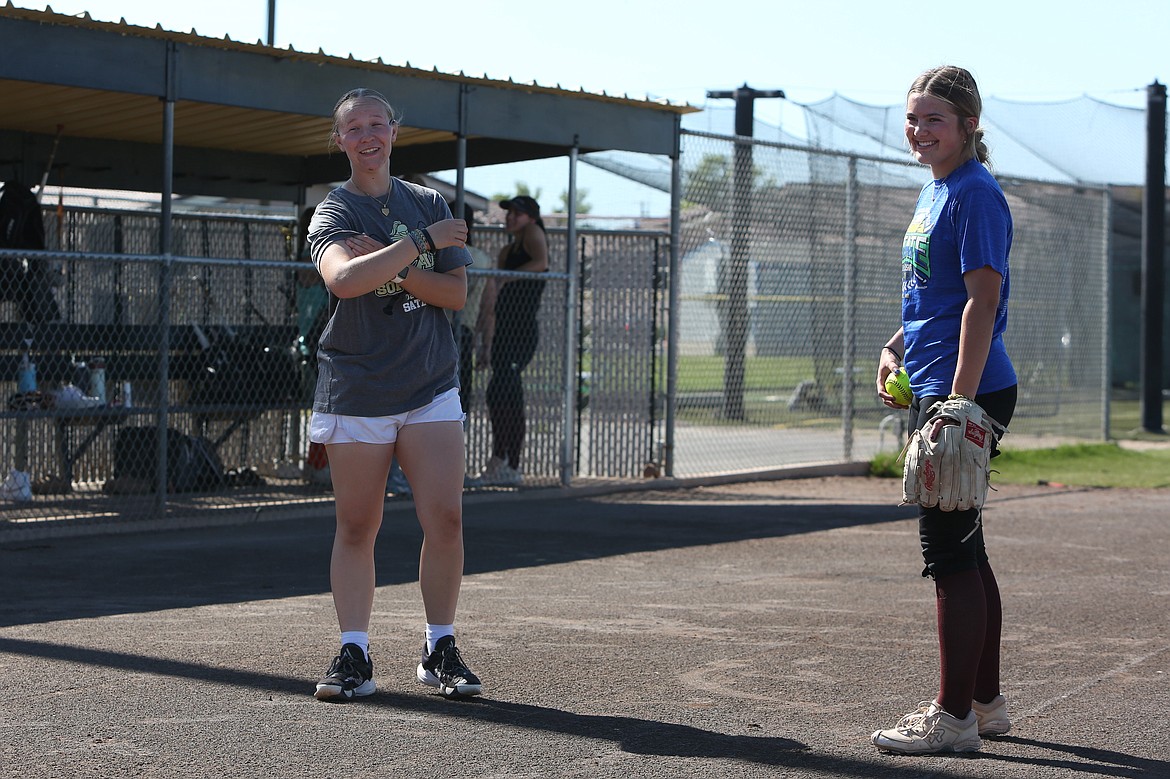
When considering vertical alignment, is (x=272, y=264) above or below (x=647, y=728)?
above

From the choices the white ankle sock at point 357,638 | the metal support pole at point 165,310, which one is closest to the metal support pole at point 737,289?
the metal support pole at point 165,310

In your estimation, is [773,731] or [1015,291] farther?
[1015,291]

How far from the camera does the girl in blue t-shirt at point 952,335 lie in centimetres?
412

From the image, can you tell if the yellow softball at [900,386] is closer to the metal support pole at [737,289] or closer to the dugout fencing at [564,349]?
the dugout fencing at [564,349]

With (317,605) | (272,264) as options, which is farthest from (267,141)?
(317,605)

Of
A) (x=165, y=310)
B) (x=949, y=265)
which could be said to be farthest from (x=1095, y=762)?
(x=165, y=310)

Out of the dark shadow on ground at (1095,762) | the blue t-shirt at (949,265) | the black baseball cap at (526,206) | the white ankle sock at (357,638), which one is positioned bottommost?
the dark shadow on ground at (1095,762)

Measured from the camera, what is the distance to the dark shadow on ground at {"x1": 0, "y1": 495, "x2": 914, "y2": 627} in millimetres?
6715

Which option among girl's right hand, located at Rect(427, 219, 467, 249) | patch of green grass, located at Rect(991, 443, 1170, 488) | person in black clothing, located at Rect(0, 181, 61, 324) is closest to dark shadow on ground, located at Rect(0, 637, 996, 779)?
girl's right hand, located at Rect(427, 219, 467, 249)

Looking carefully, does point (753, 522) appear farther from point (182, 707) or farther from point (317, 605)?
point (182, 707)

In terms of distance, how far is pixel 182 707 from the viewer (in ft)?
14.9

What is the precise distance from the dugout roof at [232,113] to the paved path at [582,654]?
2.73m

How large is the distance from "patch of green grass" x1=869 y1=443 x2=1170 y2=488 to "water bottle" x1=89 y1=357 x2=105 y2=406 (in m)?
6.35

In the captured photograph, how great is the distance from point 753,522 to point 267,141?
16.9ft
